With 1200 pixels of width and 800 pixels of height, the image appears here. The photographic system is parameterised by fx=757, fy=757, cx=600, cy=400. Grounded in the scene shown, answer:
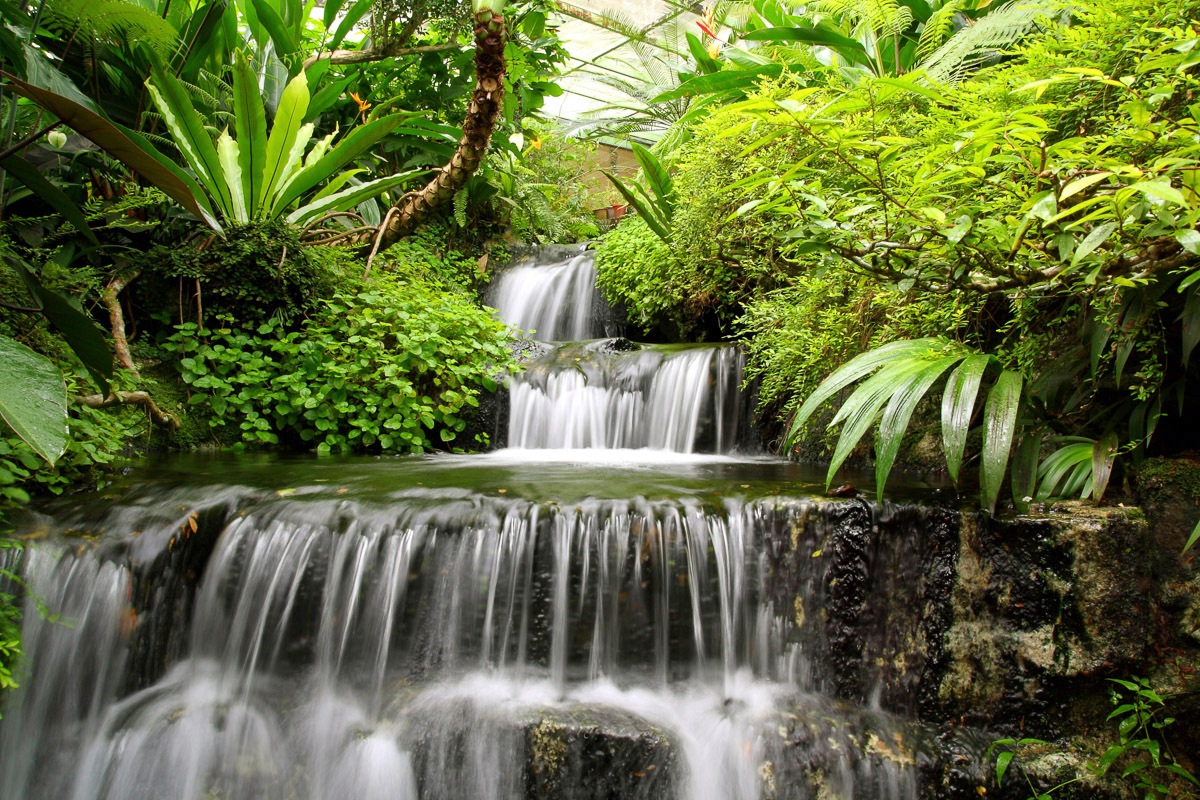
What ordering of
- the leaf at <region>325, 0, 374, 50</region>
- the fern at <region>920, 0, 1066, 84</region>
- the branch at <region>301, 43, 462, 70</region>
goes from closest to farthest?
the fern at <region>920, 0, 1066, 84</region> < the leaf at <region>325, 0, 374, 50</region> < the branch at <region>301, 43, 462, 70</region>

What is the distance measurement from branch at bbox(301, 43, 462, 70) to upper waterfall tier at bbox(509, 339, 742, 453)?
10.6 feet

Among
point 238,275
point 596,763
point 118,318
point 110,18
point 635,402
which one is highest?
point 110,18

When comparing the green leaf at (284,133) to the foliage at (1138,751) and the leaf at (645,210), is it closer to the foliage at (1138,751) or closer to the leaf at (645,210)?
the leaf at (645,210)

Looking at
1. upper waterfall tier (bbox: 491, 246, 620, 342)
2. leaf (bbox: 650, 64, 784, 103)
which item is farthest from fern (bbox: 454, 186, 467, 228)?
leaf (bbox: 650, 64, 784, 103)

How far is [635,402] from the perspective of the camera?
5.19 meters

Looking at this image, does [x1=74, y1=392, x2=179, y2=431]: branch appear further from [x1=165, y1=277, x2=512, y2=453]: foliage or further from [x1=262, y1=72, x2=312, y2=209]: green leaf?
[x1=262, y1=72, x2=312, y2=209]: green leaf

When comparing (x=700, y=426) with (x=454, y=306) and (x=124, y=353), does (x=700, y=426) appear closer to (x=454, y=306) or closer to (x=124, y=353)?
(x=454, y=306)

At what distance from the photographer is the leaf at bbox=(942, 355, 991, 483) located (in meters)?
2.39

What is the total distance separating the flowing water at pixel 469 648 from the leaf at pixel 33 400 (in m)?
0.81

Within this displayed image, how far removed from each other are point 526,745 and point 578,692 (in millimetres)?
311

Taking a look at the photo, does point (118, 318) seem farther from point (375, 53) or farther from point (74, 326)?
point (375, 53)

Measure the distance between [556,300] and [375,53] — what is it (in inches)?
105

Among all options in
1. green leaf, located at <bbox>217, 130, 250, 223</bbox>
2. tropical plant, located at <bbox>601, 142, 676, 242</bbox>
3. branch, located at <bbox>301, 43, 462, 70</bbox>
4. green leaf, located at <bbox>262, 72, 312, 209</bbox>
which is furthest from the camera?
branch, located at <bbox>301, 43, 462, 70</bbox>

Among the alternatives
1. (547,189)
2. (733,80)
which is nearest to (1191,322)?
(733,80)
